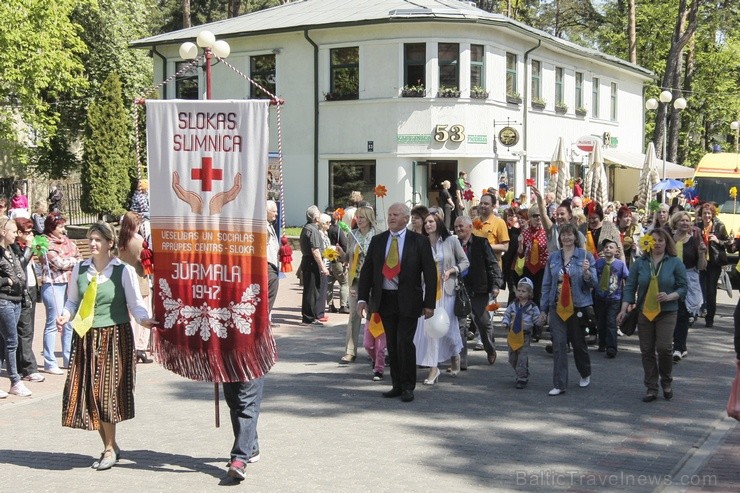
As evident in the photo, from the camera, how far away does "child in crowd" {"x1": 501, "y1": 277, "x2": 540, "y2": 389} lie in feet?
34.6

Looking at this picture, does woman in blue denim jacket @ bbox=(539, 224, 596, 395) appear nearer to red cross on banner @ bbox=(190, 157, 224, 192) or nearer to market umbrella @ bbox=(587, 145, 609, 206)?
red cross on banner @ bbox=(190, 157, 224, 192)

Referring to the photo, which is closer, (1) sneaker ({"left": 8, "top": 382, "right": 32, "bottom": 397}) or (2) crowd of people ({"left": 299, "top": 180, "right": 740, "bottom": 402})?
(2) crowd of people ({"left": 299, "top": 180, "right": 740, "bottom": 402})

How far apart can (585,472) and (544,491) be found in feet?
2.13

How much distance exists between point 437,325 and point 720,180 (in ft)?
58.8

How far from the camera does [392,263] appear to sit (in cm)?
987

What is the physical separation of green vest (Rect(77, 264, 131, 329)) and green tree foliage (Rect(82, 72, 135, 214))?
32130 millimetres

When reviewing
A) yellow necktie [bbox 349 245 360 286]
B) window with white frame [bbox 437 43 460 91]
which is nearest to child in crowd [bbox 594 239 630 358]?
yellow necktie [bbox 349 245 360 286]

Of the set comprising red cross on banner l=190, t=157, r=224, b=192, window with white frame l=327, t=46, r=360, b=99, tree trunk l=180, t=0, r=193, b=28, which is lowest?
red cross on banner l=190, t=157, r=224, b=192

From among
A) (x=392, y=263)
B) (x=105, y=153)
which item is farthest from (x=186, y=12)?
(x=392, y=263)

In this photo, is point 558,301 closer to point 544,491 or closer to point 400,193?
point 544,491

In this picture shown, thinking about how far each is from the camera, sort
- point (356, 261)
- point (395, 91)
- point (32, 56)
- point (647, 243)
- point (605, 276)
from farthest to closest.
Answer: point (32, 56) < point (395, 91) < point (605, 276) < point (356, 261) < point (647, 243)

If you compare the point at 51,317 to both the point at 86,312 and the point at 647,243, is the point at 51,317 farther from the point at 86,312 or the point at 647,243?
the point at 647,243

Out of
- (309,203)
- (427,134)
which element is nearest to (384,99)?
(427,134)

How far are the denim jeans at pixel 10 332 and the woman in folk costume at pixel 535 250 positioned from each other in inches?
254
